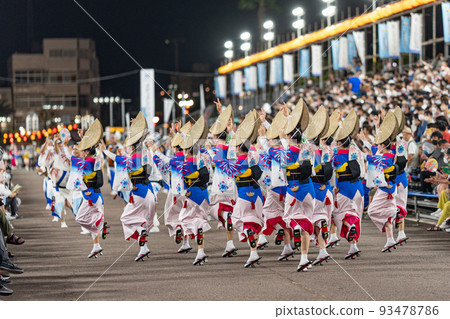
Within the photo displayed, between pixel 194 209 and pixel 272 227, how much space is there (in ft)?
3.96

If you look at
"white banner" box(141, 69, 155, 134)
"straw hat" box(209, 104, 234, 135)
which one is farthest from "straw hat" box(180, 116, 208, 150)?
"white banner" box(141, 69, 155, 134)

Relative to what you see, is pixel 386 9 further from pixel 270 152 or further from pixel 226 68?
pixel 226 68

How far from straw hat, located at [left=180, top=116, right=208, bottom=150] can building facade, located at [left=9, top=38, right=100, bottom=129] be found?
3514 inches

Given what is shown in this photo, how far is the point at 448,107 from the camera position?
16938mm

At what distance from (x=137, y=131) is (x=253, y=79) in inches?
1407

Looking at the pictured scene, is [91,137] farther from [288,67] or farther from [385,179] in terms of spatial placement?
[288,67]

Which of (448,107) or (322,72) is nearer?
(448,107)

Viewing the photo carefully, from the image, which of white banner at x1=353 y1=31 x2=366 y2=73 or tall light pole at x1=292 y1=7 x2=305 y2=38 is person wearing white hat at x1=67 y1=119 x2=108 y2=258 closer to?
white banner at x1=353 y1=31 x2=366 y2=73

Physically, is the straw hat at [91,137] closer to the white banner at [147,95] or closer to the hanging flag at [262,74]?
the white banner at [147,95]

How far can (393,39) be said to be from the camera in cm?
2769

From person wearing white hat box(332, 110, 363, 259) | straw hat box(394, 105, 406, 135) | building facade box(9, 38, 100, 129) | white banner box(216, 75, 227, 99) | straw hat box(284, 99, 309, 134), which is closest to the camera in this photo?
straw hat box(284, 99, 309, 134)

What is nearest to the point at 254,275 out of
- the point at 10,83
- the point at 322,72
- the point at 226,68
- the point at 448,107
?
the point at 448,107

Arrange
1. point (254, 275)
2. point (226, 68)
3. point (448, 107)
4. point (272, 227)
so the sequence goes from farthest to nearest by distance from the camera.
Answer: point (226, 68), point (448, 107), point (272, 227), point (254, 275)

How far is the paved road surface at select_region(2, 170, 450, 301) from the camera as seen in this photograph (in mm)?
7973
